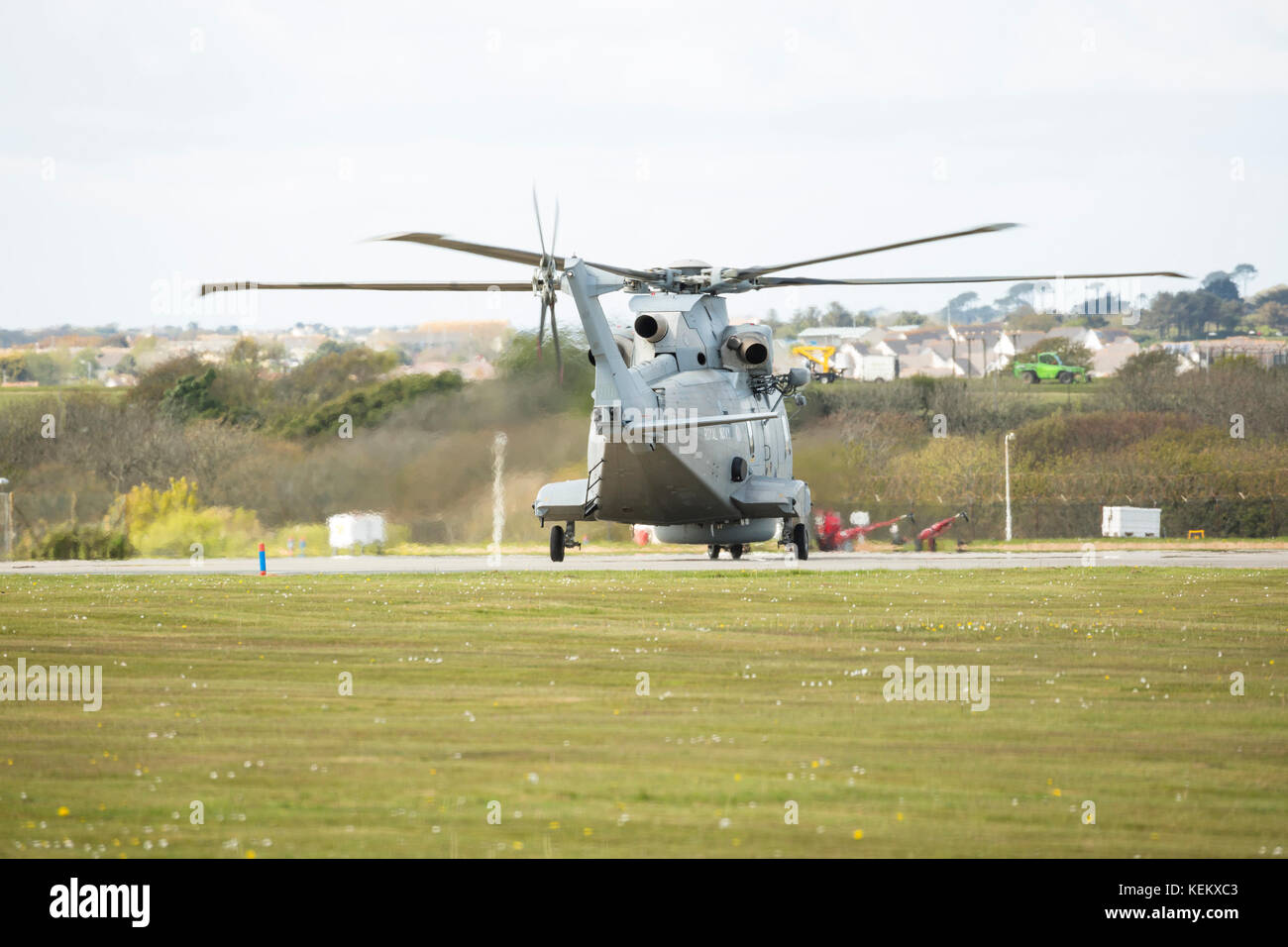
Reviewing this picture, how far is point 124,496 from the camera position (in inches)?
2109

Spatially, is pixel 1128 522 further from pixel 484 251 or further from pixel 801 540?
pixel 484 251

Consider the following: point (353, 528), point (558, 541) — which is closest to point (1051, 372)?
point (353, 528)

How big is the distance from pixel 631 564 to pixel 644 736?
28.4 metres

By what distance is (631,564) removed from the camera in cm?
4250

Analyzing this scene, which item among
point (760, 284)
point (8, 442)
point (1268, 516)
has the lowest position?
point (1268, 516)

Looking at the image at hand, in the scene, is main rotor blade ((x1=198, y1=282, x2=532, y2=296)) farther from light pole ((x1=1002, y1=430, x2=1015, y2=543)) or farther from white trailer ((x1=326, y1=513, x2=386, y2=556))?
light pole ((x1=1002, y1=430, x2=1015, y2=543))

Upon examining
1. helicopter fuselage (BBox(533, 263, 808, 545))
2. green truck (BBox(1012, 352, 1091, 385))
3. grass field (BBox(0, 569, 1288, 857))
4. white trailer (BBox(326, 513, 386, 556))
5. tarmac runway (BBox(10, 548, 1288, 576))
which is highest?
green truck (BBox(1012, 352, 1091, 385))

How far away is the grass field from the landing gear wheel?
15265 millimetres

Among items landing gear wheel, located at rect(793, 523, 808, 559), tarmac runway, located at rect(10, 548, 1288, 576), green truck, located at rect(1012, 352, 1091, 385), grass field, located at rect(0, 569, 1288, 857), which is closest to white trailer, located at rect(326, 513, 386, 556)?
tarmac runway, located at rect(10, 548, 1288, 576)

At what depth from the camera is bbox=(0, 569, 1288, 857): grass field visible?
34.7 feet
